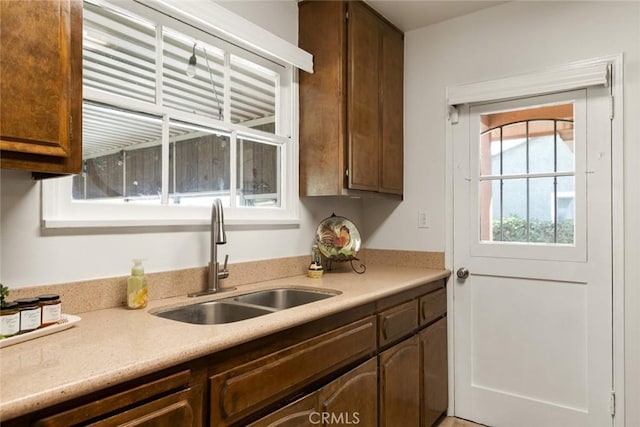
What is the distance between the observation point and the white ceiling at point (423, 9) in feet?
7.96

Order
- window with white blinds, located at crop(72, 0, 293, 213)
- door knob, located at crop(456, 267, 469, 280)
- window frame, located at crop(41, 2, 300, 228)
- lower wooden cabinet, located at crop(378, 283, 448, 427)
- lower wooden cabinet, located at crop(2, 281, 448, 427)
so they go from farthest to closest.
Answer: door knob, located at crop(456, 267, 469, 280) → lower wooden cabinet, located at crop(378, 283, 448, 427) → window with white blinds, located at crop(72, 0, 293, 213) → window frame, located at crop(41, 2, 300, 228) → lower wooden cabinet, located at crop(2, 281, 448, 427)

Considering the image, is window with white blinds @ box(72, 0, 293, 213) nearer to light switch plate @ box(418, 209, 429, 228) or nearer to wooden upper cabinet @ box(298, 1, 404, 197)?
wooden upper cabinet @ box(298, 1, 404, 197)

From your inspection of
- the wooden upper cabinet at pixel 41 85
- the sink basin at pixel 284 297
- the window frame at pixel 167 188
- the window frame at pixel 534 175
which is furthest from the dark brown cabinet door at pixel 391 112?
the wooden upper cabinet at pixel 41 85

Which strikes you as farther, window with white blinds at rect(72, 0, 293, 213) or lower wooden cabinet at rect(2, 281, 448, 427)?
window with white blinds at rect(72, 0, 293, 213)

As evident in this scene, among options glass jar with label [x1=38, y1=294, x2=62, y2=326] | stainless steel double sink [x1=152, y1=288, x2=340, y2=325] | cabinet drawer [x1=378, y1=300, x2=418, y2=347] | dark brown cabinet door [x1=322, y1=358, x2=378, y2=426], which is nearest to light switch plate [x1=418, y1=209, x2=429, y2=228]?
cabinet drawer [x1=378, y1=300, x2=418, y2=347]

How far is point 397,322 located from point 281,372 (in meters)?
0.82

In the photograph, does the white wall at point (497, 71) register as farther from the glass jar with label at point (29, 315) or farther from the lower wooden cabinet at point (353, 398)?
the glass jar with label at point (29, 315)

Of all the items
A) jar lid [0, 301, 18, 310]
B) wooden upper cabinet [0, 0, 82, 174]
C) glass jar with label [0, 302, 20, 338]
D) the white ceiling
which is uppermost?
the white ceiling

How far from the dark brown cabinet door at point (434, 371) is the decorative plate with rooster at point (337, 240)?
588 mm

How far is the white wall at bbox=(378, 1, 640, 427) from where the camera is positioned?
6.79 ft

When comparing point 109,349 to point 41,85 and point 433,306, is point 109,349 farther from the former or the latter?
point 433,306

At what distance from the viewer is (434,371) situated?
Result: 2.34 metres

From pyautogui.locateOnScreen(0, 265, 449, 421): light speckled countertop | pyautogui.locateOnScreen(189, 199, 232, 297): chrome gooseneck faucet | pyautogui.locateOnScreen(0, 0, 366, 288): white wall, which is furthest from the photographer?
pyautogui.locateOnScreen(189, 199, 232, 297): chrome gooseneck faucet

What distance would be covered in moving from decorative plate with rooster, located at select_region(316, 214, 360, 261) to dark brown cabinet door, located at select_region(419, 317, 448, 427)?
0.59 metres
